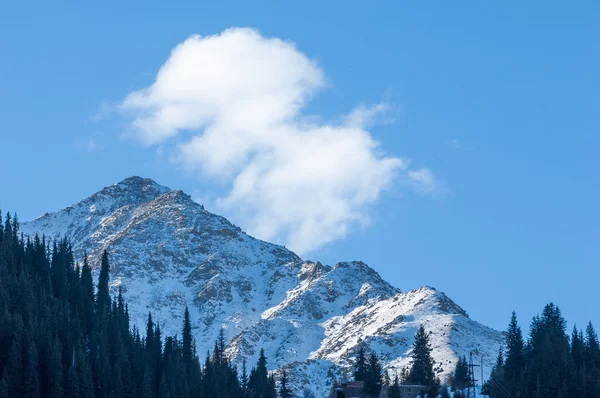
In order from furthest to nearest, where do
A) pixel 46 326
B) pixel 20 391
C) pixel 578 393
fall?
1. pixel 46 326
2. pixel 578 393
3. pixel 20 391

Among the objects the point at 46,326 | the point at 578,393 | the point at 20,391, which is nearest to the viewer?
the point at 20,391

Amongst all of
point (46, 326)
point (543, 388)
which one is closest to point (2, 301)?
point (46, 326)

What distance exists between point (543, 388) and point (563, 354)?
964 centimetres

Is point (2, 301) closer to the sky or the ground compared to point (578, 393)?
closer to the sky

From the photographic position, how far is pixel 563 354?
19425cm

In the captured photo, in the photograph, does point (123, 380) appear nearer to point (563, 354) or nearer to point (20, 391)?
point (20, 391)

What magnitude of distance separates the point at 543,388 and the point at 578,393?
228 inches

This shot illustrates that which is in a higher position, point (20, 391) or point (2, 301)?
point (2, 301)

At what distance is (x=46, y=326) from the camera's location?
196 m

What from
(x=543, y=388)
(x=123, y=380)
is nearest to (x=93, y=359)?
(x=123, y=380)

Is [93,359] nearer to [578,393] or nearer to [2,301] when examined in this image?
[2,301]

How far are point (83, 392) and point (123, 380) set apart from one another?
14.6 meters

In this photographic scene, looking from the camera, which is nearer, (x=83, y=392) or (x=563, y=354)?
(x=83, y=392)

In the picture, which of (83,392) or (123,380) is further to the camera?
(123,380)
